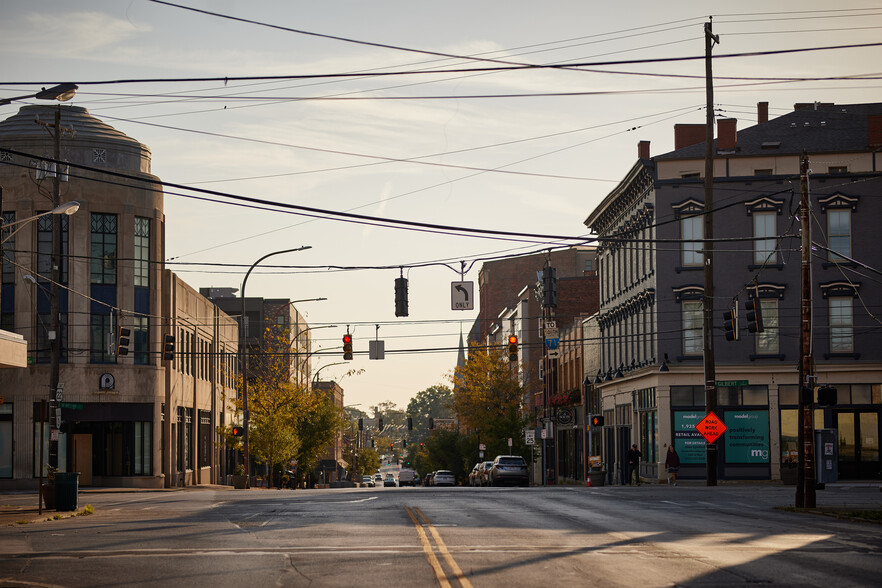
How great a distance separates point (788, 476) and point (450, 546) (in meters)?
30.6

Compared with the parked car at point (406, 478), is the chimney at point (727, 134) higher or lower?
higher

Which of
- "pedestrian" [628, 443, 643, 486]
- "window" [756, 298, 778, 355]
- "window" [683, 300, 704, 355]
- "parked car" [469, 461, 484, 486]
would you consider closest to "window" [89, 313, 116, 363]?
"parked car" [469, 461, 484, 486]

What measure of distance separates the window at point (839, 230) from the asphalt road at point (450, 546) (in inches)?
885

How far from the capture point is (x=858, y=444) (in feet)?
166

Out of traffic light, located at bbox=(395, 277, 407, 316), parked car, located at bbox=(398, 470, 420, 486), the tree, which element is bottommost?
parked car, located at bbox=(398, 470, 420, 486)

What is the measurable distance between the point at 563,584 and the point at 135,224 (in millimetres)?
45527

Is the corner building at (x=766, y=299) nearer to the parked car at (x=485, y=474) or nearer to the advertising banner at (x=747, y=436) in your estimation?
the advertising banner at (x=747, y=436)

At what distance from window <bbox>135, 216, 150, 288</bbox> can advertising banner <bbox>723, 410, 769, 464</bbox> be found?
93.9 feet

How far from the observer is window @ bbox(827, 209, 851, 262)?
5100 centimetres

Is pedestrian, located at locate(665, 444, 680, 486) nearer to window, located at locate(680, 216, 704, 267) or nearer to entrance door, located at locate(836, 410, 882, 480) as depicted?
entrance door, located at locate(836, 410, 882, 480)

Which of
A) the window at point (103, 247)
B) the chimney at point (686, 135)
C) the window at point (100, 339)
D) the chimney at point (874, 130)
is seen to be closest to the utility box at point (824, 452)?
Answer: the chimney at point (874, 130)

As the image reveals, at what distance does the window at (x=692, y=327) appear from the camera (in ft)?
169

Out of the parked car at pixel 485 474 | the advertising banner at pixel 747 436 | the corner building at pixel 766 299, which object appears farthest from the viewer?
the parked car at pixel 485 474

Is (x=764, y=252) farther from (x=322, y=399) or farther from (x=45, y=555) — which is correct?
(x=45, y=555)
